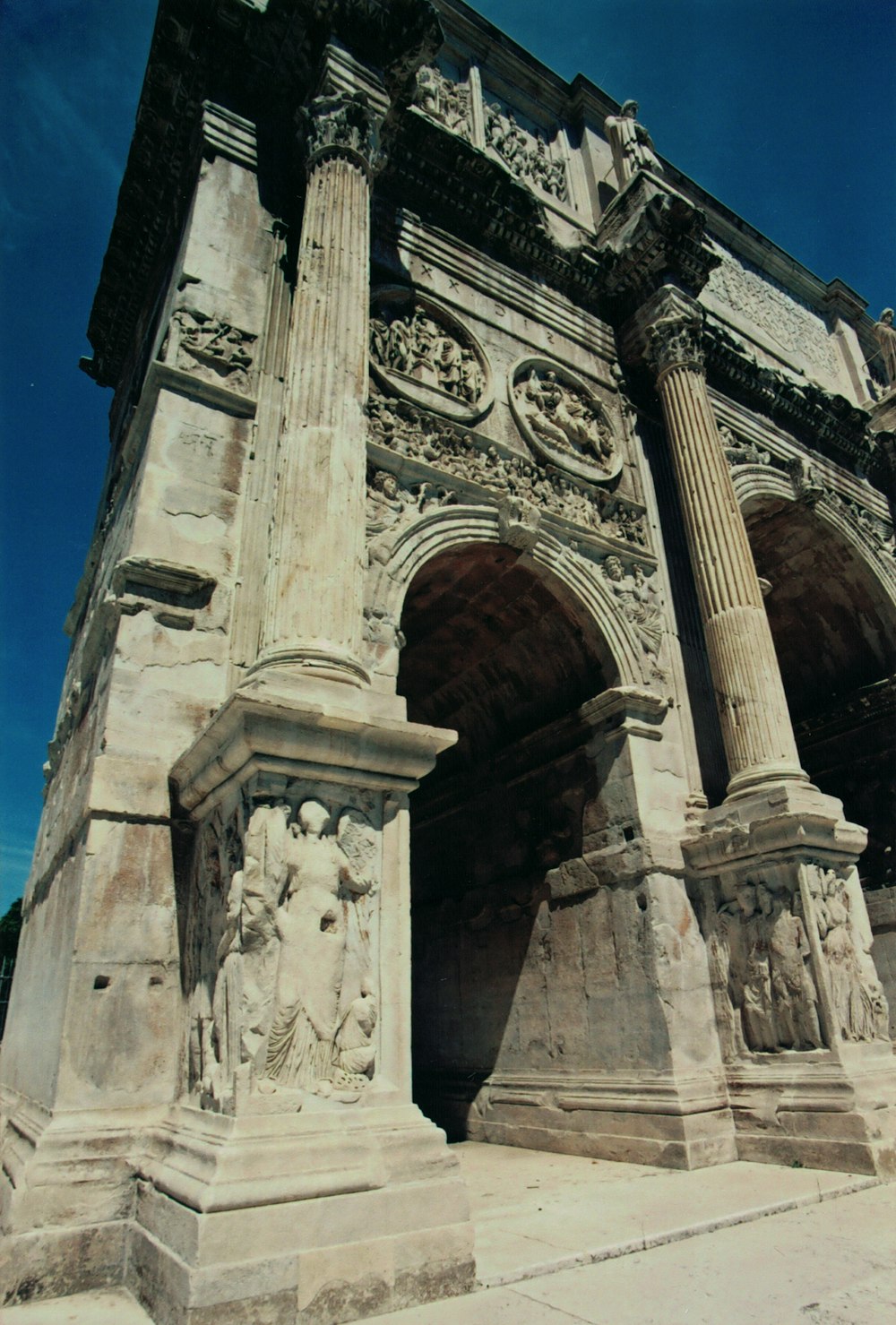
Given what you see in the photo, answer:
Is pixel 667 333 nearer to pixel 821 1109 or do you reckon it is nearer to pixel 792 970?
pixel 792 970

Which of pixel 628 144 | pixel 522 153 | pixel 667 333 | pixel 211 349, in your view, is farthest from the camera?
pixel 628 144

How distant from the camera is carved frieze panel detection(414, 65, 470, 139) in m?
12.1

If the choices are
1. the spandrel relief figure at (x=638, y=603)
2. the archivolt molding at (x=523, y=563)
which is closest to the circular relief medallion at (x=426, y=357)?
the archivolt molding at (x=523, y=563)

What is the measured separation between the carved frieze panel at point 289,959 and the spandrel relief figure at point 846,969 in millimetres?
4597

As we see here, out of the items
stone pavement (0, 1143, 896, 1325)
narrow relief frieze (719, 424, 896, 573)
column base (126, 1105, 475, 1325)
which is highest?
narrow relief frieze (719, 424, 896, 573)

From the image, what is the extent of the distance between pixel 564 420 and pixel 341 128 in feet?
13.4

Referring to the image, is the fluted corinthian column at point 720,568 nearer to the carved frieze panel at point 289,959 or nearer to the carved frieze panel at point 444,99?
the carved frieze panel at point 444,99

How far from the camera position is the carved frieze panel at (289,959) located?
432 cm

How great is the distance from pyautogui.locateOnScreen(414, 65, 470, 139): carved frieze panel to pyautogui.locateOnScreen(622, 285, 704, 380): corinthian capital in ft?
12.1

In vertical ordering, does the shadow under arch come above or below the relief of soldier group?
above

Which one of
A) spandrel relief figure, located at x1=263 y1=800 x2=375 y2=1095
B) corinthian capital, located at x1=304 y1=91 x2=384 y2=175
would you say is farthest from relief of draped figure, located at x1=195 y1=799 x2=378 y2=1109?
corinthian capital, located at x1=304 y1=91 x2=384 y2=175

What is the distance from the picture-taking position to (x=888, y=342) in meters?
16.7

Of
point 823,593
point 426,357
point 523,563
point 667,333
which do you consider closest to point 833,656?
point 823,593

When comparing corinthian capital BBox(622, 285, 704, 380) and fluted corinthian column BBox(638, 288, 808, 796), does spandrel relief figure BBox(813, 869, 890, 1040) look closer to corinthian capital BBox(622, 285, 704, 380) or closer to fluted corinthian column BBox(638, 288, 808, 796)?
fluted corinthian column BBox(638, 288, 808, 796)
